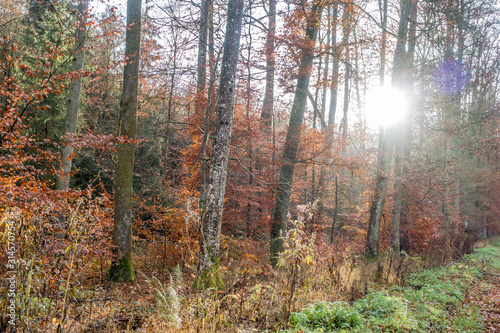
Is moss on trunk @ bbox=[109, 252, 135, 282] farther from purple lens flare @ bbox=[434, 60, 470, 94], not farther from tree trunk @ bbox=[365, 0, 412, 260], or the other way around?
purple lens flare @ bbox=[434, 60, 470, 94]

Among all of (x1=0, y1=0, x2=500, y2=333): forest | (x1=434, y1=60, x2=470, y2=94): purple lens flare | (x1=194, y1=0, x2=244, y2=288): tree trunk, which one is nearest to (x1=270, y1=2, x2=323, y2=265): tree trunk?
(x1=0, y1=0, x2=500, y2=333): forest

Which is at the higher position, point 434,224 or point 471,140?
point 471,140

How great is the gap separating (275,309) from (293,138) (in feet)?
16.3

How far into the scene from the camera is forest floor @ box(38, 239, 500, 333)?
9.93 feet

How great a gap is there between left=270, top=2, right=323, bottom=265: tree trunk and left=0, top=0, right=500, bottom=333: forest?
60 mm

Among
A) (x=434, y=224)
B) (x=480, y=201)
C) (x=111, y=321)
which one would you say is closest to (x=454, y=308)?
(x=111, y=321)

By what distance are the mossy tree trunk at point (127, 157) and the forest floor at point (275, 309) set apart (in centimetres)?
61

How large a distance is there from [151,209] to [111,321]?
5.46 m

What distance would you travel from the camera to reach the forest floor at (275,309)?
9.93 feet

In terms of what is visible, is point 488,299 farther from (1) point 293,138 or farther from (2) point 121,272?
(2) point 121,272

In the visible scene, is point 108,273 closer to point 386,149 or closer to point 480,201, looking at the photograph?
point 386,149

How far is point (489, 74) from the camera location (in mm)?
8953

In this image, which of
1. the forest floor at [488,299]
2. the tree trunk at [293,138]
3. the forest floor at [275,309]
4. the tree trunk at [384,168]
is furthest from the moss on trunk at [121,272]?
the tree trunk at [384,168]

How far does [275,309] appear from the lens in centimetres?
406
